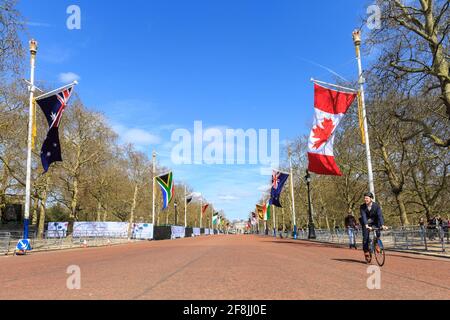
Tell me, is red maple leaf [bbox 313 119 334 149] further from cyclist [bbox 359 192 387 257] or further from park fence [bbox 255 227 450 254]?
cyclist [bbox 359 192 387 257]

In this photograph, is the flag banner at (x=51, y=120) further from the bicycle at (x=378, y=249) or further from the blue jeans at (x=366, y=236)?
the bicycle at (x=378, y=249)

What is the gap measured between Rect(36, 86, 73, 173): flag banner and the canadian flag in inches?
589

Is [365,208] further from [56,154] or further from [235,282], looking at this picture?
[56,154]

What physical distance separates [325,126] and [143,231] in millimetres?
38079

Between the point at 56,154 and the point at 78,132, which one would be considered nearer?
the point at 56,154

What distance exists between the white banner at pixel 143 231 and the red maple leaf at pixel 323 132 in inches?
1426

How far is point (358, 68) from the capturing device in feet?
76.5

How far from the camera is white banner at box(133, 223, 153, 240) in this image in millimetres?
53362

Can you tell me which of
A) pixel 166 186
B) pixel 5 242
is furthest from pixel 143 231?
pixel 5 242

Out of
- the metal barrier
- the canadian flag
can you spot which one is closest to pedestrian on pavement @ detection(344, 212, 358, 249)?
the canadian flag

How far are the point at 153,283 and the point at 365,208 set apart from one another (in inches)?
264

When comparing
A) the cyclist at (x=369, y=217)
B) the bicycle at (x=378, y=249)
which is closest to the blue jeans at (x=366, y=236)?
the cyclist at (x=369, y=217)

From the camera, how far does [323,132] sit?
21.5 m
